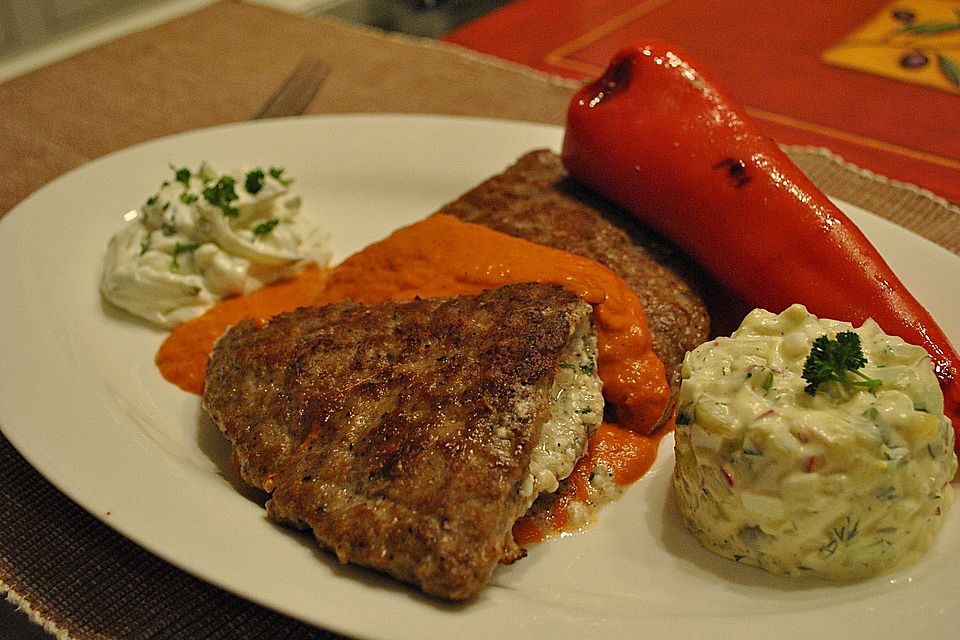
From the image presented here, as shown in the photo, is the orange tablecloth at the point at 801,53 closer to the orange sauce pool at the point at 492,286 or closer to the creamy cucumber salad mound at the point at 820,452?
the orange sauce pool at the point at 492,286

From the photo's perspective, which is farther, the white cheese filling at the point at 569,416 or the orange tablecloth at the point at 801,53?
the orange tablecloth at the point at 801,53

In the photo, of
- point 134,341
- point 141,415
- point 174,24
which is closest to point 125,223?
point 134,341

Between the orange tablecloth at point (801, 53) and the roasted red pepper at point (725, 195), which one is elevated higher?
the roasted red pepper at point (725, 195)

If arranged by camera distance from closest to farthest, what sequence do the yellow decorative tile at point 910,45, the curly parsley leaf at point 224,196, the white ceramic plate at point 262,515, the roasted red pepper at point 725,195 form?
the white ceramic plate at point 262,515 → the roasted red pepper at point 725,195 → the curly parsley leaf at point 224,196 → the yellow decorative tile at point 910,45

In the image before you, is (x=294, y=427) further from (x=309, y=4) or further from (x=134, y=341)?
(x=309, y=4)

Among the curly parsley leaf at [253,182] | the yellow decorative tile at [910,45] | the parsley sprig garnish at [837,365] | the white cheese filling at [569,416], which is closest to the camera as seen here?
the parsley sprig garnish at [837,365]

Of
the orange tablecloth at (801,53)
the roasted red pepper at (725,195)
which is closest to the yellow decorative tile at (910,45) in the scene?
the orange tablecloth at (801,53)
